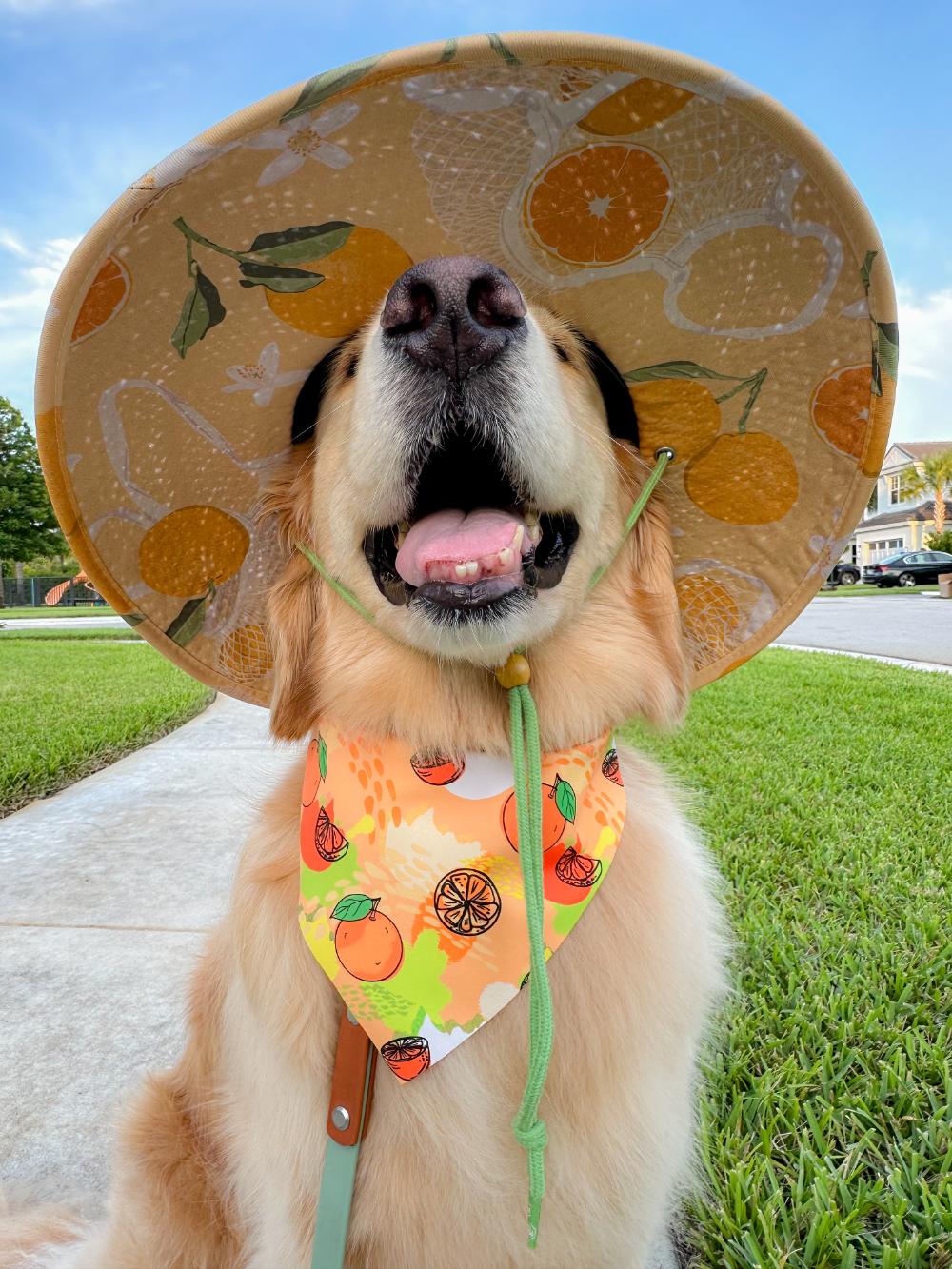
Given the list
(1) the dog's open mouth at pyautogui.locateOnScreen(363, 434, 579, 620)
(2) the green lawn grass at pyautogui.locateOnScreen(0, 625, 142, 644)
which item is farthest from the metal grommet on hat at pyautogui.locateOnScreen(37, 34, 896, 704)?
(2) the green lawn grass at pyautogui.locateOnScreen(0, 625, 142, 644)

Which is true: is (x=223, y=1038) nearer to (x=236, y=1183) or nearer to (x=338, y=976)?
(x=236, y=1183)

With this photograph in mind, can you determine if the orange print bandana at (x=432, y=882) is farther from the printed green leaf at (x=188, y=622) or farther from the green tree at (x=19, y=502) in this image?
the green tree at (x=19, y=502)

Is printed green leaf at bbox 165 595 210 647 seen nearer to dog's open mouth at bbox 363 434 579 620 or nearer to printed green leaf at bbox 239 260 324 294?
dog's open mouth at bbox 363 434 579 620

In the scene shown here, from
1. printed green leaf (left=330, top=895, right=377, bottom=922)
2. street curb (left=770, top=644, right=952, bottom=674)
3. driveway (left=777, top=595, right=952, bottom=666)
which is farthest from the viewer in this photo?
driveway (left=777, top=595, right=952, bottom=666)

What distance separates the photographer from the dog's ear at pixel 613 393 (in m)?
1.83

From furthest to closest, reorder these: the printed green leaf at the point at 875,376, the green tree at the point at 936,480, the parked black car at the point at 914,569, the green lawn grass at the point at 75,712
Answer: the green tree at the point at 936,480 → the parked black car at the point at 914,569 → the green lawn grass at the point at 75,712 → the printed green leaf at the point at 875,376

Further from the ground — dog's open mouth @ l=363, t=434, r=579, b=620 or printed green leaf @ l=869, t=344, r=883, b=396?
printed green leaf @ l=869, t=344, r=883, b=396

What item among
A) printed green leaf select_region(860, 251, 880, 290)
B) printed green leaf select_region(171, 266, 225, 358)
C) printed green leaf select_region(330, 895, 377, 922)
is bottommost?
printed green leaf select_region(330, 895, 377, 922)

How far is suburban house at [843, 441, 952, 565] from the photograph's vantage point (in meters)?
57.6

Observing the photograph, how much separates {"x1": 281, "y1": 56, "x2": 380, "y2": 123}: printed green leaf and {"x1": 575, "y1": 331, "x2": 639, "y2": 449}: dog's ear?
0.73m

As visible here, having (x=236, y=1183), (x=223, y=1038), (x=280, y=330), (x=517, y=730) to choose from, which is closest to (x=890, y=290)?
(x=517, y=730)

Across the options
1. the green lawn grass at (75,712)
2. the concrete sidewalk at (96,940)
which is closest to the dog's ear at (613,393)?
the concrete sidewalk at (96,940)

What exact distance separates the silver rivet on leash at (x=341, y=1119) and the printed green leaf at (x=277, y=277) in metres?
1.45

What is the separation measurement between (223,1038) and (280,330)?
1.45 m
